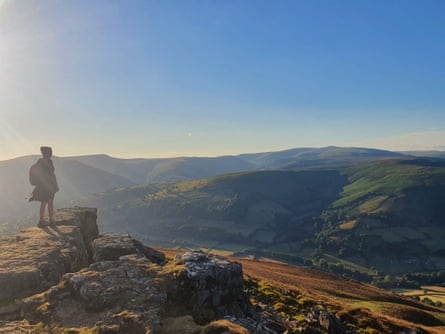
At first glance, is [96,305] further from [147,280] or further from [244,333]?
[244,333]

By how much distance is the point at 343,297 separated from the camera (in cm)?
4603

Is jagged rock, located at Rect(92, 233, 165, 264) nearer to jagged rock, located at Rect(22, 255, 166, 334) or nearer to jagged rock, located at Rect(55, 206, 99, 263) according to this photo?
jagged rock, located at Rect(55, 206, 99, 263)

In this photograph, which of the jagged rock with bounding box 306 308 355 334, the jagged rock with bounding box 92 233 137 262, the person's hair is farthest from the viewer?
the person's hair

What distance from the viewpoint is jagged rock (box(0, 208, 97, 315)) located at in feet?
55.6

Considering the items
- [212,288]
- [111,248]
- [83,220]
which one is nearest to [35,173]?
[83,220]

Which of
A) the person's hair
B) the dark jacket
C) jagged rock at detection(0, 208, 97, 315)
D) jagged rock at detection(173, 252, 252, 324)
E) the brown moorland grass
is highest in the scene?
the person's hair

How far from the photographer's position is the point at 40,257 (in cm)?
1966

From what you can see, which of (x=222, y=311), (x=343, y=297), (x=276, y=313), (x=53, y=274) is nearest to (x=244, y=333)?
(x=222, y=311)

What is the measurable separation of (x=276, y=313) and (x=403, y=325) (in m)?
12.7

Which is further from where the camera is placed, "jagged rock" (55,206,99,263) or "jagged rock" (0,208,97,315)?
"jagged rock" (55,206,99,263)

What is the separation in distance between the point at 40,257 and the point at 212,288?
10.1 metres

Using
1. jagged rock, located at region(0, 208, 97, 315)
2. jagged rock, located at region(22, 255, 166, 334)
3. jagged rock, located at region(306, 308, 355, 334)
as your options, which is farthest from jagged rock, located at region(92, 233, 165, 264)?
jagged rock, located at region(306, 308, 355, 334)

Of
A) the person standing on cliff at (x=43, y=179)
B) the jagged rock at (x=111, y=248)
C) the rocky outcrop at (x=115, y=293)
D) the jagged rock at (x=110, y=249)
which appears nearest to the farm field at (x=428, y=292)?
the jagged rock at (x=111, y=248)

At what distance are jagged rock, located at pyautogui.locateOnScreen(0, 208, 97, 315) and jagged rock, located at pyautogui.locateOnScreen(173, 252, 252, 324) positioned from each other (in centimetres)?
717
